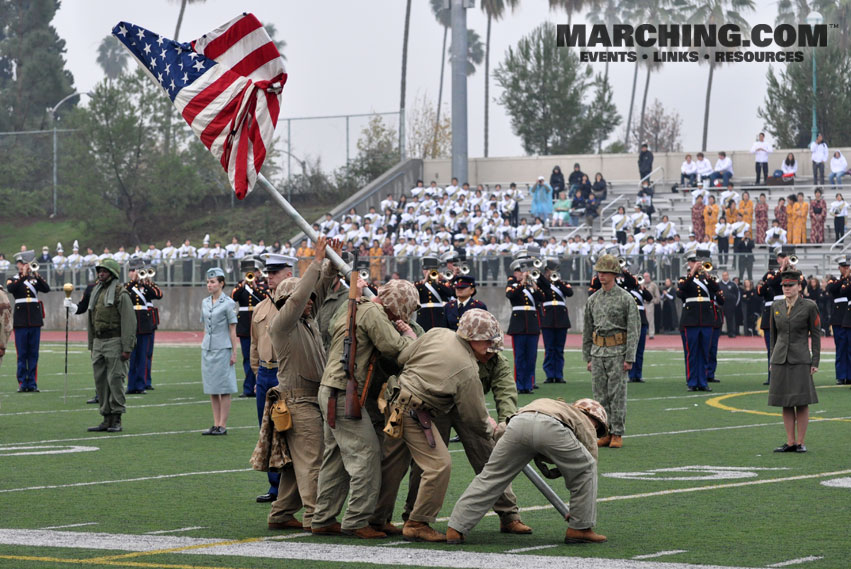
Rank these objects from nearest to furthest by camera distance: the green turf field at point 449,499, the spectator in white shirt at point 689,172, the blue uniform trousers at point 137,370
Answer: the green turf field at point 449,499 < the blue uniform trousers at point 137,370 < the spectator in white shirt at point 689,172

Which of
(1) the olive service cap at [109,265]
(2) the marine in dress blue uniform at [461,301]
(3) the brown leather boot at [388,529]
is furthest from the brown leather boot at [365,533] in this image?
(2) the marine in dress blue uniform at [461,301]

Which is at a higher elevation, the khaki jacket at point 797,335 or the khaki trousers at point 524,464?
the khaki jacket at point 797,335

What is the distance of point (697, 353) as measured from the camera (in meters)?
21.7

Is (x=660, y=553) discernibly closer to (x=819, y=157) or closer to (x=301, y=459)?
(x=301, y=459)

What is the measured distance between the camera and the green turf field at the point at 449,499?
28.2ft

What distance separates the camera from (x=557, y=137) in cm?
6694

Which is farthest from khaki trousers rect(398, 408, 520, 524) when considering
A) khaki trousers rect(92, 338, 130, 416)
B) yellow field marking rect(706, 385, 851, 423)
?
yellow field marking rect(706, 385, 851, 423)

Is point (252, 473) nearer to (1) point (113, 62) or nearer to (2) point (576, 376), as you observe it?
(2) point (576, 376)

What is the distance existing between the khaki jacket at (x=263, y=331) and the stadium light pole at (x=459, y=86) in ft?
116

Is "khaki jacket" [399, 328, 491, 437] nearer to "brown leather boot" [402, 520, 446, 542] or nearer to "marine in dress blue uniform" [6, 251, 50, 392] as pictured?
"brown leather boot" [402, 520, 446, 542]

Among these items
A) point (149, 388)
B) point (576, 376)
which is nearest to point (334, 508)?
point (149, 388)

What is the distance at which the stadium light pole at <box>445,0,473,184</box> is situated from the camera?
46.5 meters

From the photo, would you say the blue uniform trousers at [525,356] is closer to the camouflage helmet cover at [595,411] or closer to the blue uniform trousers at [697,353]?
the blue uniform trousers at [697,353]

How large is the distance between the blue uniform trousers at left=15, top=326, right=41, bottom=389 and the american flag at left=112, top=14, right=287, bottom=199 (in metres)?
13.7
